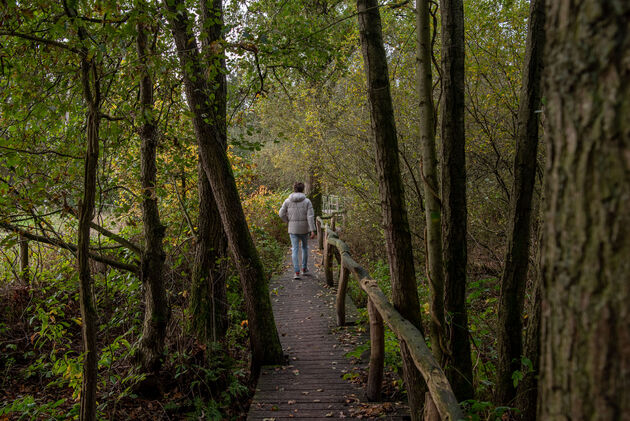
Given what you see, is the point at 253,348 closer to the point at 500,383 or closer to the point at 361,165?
the point at 500,383

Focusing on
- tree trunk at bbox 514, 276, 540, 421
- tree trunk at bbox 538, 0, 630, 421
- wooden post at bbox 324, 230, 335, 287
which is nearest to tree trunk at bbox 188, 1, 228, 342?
wooden post at bbox 324, 230, 335, 287

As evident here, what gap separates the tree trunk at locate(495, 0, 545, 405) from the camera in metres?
3.01

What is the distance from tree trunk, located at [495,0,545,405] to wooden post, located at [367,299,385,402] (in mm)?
1164

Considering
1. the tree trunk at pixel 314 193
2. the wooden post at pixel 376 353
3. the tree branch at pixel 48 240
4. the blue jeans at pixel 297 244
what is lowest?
the wooden post at pixel 376 353

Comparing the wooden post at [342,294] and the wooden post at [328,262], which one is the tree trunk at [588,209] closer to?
the wooden post at [342,294]

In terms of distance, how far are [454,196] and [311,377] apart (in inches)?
117

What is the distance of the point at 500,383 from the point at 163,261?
13.0 ft

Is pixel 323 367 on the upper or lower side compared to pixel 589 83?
lower

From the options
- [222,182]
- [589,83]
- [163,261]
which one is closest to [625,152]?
[589,83]

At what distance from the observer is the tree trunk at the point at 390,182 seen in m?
3.29

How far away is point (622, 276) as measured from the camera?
87cm

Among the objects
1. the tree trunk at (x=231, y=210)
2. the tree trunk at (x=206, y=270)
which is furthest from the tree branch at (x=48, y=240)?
the tree trunk at (x=231, y=210)

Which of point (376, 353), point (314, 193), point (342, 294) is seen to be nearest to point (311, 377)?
point (376, 353)

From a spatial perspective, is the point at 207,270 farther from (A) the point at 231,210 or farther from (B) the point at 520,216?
(B) the point at 520,216
